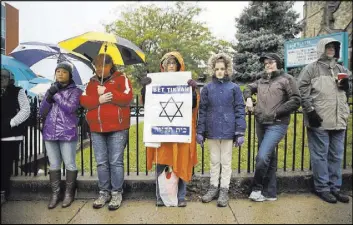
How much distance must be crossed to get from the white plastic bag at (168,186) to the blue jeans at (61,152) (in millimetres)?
1118

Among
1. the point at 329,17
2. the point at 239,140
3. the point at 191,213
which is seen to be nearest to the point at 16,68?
the point at 191,213

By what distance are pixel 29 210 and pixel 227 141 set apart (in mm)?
2560

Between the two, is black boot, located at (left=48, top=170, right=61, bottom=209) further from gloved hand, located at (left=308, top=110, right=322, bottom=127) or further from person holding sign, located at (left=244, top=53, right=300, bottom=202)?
gloved hand, located at (left=308, top=110, right=322, bottom=127)

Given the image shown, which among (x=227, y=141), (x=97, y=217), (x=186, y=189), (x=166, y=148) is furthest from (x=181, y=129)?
(x=97, y=217)

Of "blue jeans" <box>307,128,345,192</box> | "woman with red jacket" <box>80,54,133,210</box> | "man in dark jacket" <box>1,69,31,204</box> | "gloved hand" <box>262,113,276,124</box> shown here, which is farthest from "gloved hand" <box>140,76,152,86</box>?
"blue jeans" <box>307,128,345,192</box>

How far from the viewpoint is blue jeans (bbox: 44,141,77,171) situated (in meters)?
3.75

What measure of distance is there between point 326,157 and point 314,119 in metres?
0.56

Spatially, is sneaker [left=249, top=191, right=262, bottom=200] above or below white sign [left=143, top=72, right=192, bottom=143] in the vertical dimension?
below

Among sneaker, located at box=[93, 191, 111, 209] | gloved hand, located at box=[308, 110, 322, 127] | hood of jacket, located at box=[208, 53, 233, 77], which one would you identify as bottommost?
sneaker, located at box=[93, 191, 111, 209]

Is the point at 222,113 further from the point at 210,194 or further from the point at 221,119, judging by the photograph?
the point at 210,194

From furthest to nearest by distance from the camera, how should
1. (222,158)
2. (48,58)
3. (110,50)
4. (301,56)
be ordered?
(301,56) → (48,58) → (110,50) → (222,158)

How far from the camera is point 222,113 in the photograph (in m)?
3.74

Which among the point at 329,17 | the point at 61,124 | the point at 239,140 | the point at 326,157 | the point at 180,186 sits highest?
the point at 329,17

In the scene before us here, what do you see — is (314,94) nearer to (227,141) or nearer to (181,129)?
(227,141)
